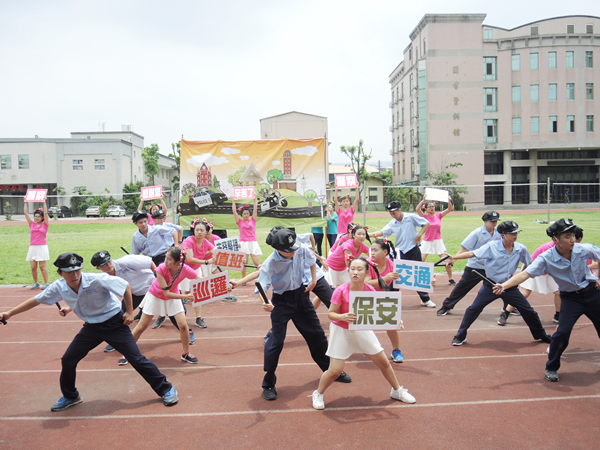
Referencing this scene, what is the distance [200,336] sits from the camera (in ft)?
24.8

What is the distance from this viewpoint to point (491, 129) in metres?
52.0

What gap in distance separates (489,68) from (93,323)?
55.3 m

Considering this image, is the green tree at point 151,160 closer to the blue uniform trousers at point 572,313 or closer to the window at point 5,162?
the window at point 5,162

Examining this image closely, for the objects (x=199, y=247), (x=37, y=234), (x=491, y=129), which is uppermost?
(x=491, y=129)

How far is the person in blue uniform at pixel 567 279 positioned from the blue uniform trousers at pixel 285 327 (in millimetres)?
2580

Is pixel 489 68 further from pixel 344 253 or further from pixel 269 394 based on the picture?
pixel 269 394

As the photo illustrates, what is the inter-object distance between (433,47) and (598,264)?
50901mm

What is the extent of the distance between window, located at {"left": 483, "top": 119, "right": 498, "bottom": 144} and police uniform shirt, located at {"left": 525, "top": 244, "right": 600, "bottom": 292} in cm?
5123

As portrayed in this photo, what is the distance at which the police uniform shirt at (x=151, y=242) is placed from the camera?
28.3ft

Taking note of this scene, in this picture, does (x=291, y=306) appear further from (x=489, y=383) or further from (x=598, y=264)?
(x=598, y=264)

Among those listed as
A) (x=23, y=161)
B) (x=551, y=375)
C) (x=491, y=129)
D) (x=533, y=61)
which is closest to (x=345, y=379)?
(x=551, y=375)

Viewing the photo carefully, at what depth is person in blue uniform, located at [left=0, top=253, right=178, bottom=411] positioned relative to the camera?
4848 millimetres

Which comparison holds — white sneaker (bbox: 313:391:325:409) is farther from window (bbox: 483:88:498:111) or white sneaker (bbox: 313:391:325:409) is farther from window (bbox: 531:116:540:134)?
window (bbox: 531:116:540:134)

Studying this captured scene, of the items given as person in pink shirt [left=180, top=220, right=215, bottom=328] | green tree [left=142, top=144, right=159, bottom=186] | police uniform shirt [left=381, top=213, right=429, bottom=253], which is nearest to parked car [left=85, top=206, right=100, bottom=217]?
green tree [left=142, top=144, right=159, bottom=186]
